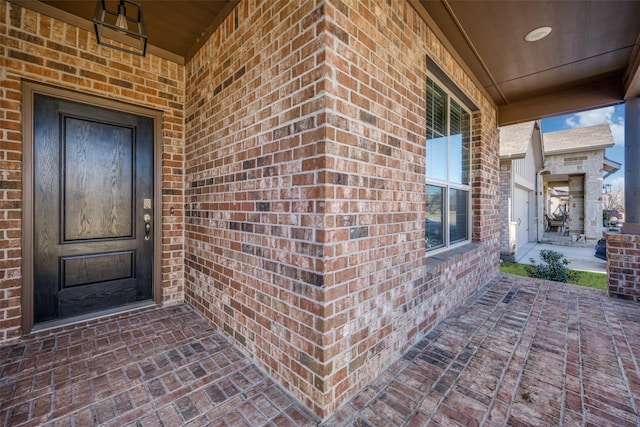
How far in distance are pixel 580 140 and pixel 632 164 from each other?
8.70m

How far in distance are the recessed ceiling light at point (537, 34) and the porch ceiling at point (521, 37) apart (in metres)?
0.05

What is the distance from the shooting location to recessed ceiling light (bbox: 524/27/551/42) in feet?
8.27

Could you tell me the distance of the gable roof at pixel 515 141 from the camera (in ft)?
22.1

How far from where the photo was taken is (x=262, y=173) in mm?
1851

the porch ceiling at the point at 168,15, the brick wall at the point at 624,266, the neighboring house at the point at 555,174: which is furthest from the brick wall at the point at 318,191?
the neighboring house at the point at 555,174

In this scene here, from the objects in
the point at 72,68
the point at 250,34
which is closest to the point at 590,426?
the point at 250,34

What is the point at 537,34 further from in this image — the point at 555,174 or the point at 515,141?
the point at 555,174

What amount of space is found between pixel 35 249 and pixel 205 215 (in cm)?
138

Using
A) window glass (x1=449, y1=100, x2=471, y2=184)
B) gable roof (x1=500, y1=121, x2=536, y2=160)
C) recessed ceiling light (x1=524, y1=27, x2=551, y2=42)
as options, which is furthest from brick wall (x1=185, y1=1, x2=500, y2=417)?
gable roof (x1=500, y1=121, x2=536, y2=160)

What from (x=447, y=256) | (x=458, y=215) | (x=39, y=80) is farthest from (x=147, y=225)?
(x=458, y=215)

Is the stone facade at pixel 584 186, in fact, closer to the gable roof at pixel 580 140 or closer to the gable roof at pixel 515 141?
the gable roof at pixel 580 140

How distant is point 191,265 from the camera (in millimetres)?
2857

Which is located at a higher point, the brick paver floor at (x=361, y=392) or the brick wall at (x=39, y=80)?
the brick wall at (x=39, y=80)

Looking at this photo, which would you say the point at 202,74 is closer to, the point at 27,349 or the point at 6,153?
the point at 6,153
